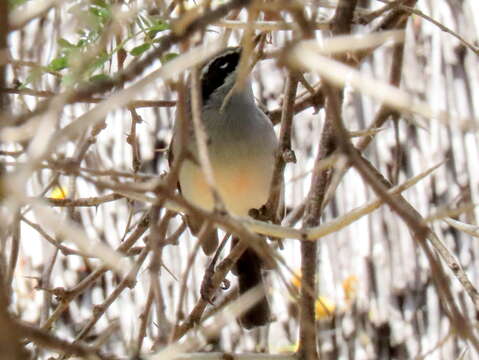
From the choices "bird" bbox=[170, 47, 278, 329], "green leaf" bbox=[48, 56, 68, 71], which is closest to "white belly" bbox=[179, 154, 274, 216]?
"bird" bbox=[170, 47, 278, 329]

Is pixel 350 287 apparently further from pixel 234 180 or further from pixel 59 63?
pixel 59 63

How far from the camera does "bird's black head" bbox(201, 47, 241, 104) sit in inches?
136

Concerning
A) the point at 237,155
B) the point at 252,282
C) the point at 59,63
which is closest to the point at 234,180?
the point at 237,155

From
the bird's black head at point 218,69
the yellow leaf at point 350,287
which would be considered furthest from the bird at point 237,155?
the yellow leaf at point 350,287

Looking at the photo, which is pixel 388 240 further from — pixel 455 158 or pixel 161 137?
pixel 161 137

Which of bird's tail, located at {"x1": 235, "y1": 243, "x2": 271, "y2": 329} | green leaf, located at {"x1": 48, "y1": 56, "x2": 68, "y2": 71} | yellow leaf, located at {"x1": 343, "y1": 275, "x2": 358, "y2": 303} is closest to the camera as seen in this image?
green leaf, located at {"x1": 48, "y1": 56, "x2": 68, "y2": 71}

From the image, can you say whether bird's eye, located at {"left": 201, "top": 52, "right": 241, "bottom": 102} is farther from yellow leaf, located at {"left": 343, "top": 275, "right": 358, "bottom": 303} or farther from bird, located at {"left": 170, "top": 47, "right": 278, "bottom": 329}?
yellow leaf, located at {"left": 343, "top": 275, "right": 358, "bottom": 303}

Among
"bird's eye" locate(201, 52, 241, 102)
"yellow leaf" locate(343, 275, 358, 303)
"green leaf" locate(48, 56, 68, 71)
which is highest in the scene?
"bird's eye" locate(201, 52, 241, 102)

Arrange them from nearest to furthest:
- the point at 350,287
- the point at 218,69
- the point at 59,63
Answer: the point at 59,63, the point at 218,69, the point at 350,287

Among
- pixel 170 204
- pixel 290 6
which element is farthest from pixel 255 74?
pixel 290 6

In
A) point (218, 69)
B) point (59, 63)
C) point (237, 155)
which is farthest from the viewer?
point (218, 69)

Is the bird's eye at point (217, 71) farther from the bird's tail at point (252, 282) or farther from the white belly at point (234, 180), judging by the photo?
the bird's tail at point (252, 282)

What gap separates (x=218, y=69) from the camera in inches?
144

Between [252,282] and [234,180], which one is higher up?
[234,180]
